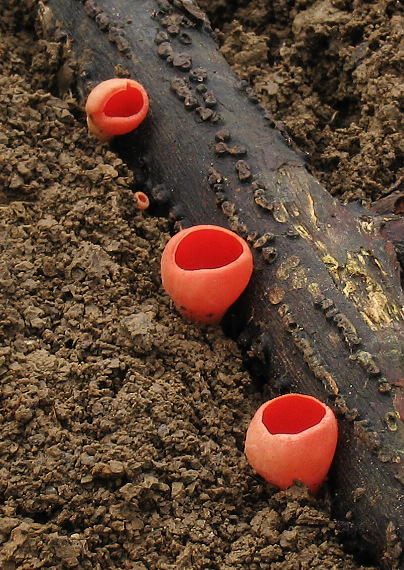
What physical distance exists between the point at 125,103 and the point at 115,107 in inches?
1.8

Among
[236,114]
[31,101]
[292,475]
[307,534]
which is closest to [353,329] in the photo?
[292,475]

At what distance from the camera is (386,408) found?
228cm

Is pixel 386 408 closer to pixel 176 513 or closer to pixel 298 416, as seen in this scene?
pixel 298 416

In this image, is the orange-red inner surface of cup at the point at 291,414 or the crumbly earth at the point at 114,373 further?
the orange-red inner surface of cup at the point at 291,414

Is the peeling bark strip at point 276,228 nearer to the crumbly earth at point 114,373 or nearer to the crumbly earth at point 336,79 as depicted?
the crumbly earth at point 114,373

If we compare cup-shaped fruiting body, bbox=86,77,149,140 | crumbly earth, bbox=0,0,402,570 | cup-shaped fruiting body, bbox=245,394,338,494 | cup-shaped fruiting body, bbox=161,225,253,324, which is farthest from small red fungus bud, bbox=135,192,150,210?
cup-shaped fruiting body, bbox=245,394,338,494

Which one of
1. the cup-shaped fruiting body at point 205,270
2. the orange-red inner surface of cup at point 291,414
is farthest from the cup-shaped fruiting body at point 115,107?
the orange-red inner surface of cup at point 291,414

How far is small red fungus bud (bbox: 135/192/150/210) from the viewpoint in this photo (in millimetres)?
2974

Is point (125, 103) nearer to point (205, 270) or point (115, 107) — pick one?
point (115, 107)

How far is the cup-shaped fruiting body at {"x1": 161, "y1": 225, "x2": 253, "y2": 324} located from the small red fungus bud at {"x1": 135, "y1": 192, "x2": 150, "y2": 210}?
405mm

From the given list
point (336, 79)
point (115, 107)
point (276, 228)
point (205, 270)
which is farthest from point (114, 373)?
point (336, 79)

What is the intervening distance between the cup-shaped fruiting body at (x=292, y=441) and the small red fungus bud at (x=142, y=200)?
1.03 m

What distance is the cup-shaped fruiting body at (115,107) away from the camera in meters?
2.92

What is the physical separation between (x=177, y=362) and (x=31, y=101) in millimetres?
1318
